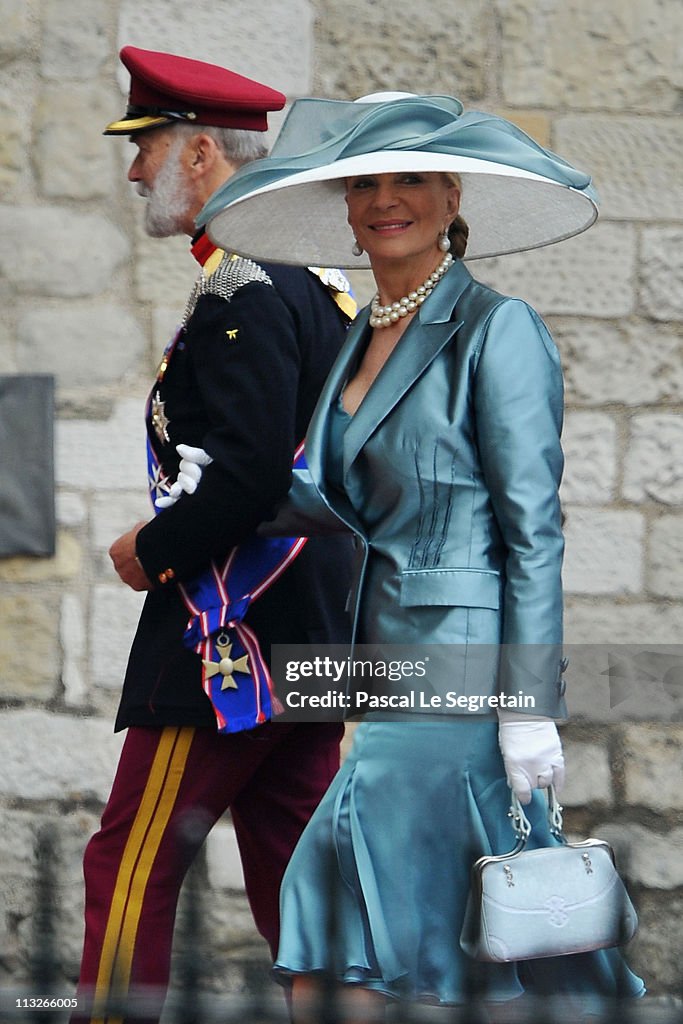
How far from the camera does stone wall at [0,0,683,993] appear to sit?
429cm

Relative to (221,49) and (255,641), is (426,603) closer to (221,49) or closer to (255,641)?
(255,641)

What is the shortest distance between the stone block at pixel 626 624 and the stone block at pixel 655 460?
0.90 feet

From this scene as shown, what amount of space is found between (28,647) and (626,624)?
5.02 feet

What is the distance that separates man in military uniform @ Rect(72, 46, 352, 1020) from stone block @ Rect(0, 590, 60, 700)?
1241 mm

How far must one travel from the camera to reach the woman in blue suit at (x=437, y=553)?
2471mm

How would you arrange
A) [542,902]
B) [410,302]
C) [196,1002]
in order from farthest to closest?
[410,302]
[542,902]
[196,1002]

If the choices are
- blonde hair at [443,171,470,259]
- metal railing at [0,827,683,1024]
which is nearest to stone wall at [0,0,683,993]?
blonde hair at [443,171,470,259]

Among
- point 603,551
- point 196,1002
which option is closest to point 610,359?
point 603,551

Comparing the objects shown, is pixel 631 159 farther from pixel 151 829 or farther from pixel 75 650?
pixel 151 829

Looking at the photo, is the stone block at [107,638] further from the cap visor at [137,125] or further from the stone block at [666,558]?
the cap visor at [137,125]

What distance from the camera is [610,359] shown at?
437cm

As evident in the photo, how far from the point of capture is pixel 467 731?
8.32ft

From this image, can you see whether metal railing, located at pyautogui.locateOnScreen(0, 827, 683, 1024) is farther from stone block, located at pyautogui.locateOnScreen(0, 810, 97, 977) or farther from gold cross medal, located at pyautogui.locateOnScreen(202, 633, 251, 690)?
stone block, located at pyautogui.locateOnScreen(0, 810, 97, 977)

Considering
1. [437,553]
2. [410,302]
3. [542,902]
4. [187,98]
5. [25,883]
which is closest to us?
[542,902]
